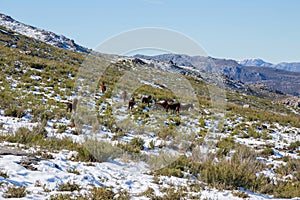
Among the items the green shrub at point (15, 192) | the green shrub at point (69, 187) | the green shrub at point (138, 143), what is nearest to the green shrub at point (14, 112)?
the green shrub at point (138, 143)

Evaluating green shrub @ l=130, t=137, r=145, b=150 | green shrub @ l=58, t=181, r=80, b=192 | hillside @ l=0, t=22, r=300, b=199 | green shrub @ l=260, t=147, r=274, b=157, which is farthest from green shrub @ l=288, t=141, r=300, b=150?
green shrub @ l=58, t=181, r=80, b=192

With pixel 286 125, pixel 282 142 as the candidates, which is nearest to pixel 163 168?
pixel 282 142

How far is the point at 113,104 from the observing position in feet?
48.9

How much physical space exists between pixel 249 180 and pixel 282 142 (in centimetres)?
604

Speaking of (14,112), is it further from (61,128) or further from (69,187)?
(69,187)

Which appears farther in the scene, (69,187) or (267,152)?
(267,152)

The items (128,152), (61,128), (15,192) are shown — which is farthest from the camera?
(61,128)

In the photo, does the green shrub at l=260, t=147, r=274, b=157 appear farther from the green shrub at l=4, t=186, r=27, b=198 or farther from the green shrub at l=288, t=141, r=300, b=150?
the green shrub at l=4, t=186, r=27, b=198

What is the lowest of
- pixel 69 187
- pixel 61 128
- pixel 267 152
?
pixel 69 187

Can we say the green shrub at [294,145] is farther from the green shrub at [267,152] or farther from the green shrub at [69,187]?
the green shrub at [69,187]

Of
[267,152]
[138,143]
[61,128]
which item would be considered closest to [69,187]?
[138,143]

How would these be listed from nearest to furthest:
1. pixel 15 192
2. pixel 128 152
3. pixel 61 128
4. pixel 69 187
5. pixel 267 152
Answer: pixel 15 192, pixel 69 187, pixel 128 152, pixel 61 128, pixel 267 152

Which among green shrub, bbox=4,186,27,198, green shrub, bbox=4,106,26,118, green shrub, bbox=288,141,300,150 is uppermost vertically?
green shrub, bbox=4,106,26,118

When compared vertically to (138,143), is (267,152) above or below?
below
